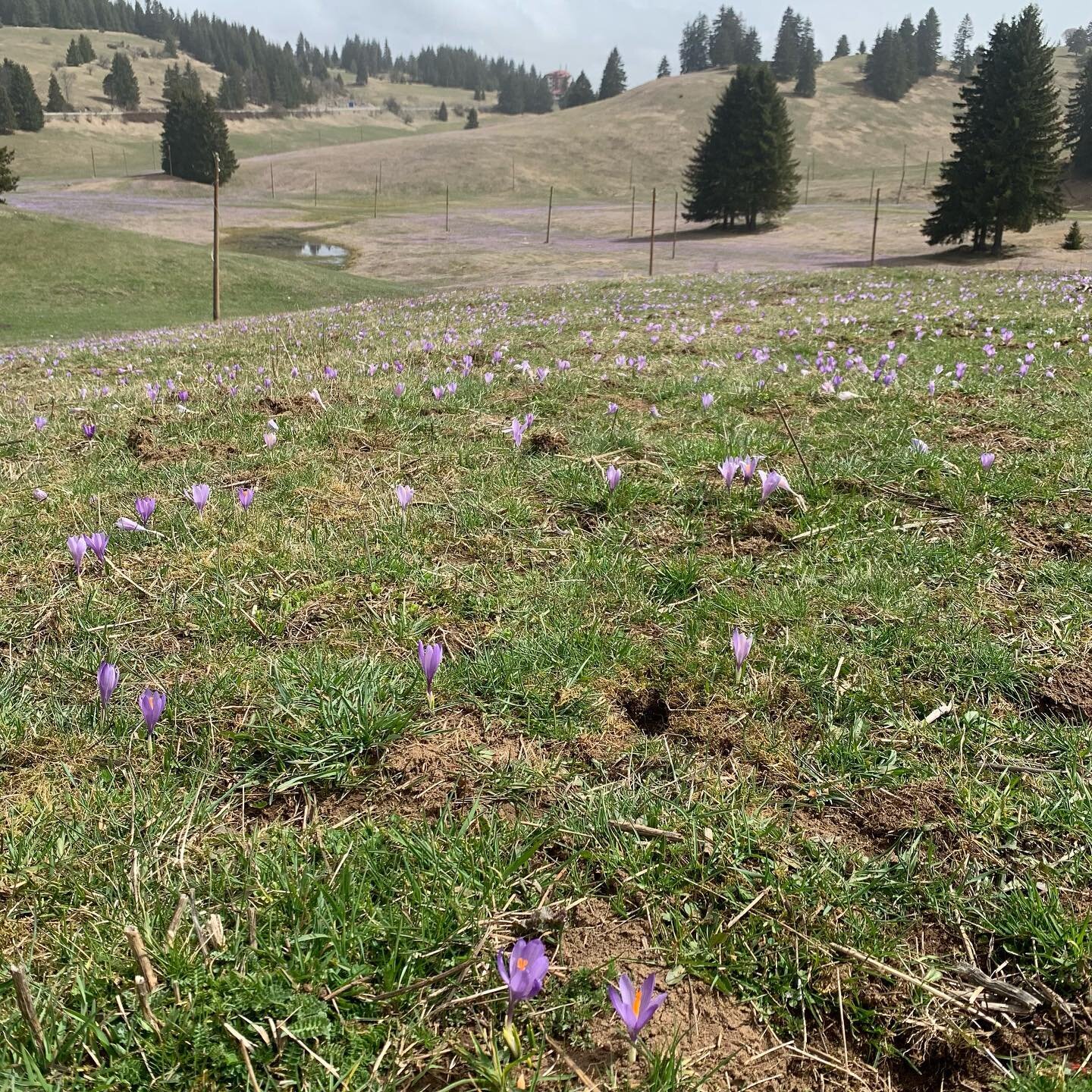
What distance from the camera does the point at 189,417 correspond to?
5.75 meters

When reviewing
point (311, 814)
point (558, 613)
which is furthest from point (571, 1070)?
point (558, 613)

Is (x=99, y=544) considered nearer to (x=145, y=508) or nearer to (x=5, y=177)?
(x=145, y=508)

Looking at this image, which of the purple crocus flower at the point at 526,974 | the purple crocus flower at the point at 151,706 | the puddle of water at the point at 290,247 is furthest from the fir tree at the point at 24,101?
the purple crocus flower at the point at 526,974

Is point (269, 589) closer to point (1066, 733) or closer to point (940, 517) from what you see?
point (1066, 733)

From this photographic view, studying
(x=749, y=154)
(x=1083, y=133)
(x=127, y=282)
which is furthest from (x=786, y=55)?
(x=127, y=282)

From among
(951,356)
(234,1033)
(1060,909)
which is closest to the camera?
(234,1033)

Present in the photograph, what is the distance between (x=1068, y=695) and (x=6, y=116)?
147 metres

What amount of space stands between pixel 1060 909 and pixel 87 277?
120 feet

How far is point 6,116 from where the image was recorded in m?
108

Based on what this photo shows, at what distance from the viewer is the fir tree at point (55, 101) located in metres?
129

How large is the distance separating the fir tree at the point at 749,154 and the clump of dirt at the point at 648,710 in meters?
62.9

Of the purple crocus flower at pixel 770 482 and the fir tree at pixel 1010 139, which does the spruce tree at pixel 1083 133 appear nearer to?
the fir tree at pixel 1010 139

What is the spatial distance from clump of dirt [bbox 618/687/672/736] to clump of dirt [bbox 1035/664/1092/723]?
1.22 meters

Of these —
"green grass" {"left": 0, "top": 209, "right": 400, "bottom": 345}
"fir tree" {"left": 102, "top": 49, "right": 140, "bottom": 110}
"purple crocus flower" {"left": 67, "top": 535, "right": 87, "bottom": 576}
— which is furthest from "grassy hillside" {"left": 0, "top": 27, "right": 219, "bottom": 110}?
"purple crocus flower" {"left": 67, "top": 535, "right": 87, "bottom": 576}
